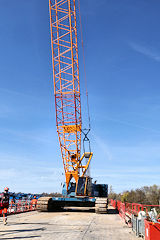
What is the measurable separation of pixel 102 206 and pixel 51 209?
6.00m

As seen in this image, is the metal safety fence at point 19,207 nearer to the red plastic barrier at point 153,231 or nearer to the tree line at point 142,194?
the red plastic barrier at point 153,231

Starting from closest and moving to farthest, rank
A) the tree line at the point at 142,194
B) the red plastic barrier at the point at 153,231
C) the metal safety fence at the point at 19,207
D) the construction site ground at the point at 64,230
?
1. the red plastic barrier at the point at 153,231
2. the construction site ground at the point at 64,230
3. the metal safety fence at the point at 19,207
4. the tree line at the point at 142,194

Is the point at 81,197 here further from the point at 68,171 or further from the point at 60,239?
the point at 60,239

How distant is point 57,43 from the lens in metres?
33.1

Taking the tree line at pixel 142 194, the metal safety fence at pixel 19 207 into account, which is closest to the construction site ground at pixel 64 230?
the metal safety fence at pixel 19 207

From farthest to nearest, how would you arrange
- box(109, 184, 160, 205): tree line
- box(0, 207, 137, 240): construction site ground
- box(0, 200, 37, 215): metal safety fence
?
box(109, 184, 160, 205): tree line
box(0, 200, 37, 215): metal safety fence
box(0, 207, 137, 240): construction site ground

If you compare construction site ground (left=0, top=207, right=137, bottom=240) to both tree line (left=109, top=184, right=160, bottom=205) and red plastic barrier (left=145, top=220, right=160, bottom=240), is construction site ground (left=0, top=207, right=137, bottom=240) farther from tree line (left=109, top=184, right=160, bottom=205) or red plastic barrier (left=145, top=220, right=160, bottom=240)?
tree line (left=109, top=184, right=160, bottom=205)

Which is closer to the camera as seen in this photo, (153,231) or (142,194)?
(153,231)

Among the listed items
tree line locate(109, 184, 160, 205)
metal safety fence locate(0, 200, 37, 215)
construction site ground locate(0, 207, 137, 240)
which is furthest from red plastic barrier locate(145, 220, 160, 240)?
tree line locate(109, 184, 160, 205)

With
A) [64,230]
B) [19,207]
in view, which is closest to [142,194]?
[19,207]

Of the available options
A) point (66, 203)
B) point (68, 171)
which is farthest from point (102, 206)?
point (68, 171)

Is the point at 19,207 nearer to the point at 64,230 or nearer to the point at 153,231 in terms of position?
the point at 64,230

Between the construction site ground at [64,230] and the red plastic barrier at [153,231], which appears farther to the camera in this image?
the construction site ground at [64,230]

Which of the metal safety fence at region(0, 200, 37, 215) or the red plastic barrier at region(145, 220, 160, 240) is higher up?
the red plastic barrier at region(145, 220, 160, 240)
